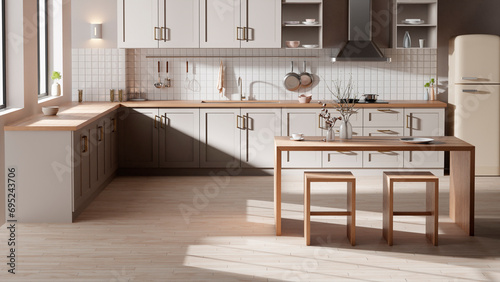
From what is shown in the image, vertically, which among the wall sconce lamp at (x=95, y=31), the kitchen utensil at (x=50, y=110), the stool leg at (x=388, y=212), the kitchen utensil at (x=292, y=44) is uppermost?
the wall sconce lamp at (x=95, y=31)

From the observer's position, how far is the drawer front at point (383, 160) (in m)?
7.94

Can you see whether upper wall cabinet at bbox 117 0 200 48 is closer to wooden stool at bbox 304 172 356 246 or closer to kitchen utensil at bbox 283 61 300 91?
A: kitchen utensil at bbox 283 61 300 91

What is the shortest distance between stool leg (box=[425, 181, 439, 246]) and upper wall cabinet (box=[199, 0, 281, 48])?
11.3ft

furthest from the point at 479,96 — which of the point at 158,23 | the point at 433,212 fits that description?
the point at 158,23

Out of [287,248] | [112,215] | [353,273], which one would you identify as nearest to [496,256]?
[353,273]

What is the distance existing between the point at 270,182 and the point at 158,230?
2.38 meters

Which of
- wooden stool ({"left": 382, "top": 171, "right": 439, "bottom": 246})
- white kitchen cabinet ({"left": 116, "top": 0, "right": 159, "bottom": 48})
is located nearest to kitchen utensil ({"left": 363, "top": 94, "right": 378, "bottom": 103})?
white kitchen cabinet ({"left": 116, "top": 0, "right": 159, "bottom": 48})

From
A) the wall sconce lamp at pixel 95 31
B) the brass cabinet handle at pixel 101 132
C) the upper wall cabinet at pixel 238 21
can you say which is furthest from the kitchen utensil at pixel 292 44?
the brass cabinet handle at pixel 101 132

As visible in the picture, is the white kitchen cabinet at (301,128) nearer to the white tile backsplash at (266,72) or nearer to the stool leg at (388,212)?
the white tile backsplash at (266,72)

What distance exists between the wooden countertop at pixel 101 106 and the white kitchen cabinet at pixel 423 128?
92 millimetres

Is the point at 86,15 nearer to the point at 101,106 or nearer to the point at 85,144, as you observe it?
Answer: the point at 101,106

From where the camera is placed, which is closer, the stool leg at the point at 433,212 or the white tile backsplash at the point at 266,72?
the stool leg at the point at 433,212

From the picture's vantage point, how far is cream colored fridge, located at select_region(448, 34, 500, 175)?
7.86m

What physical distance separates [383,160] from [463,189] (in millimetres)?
2548
